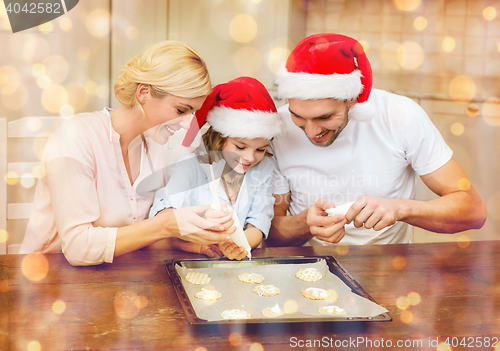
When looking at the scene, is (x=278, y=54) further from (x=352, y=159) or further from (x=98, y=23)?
(x=352, y=159)

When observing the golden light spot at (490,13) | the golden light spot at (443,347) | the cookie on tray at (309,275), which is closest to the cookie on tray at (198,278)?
the cookie on tray at (309,275)

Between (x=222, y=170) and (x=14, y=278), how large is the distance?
82cm

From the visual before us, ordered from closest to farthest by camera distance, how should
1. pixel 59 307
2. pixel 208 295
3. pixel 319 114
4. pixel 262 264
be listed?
pixel 59 307 < pixel 208 295 < pixel 262 264 < pixel 319 114

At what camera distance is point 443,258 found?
61.4 inches

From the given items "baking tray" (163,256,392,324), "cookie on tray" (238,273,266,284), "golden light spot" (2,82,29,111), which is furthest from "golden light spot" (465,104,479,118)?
"golden light spot" (2,82,29,111)

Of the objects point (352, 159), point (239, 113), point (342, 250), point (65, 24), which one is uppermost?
point (65, 24)

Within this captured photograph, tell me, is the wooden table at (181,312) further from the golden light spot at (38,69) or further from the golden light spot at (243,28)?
the golden light spot at (243,28)

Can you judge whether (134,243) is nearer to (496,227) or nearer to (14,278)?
(14,278)

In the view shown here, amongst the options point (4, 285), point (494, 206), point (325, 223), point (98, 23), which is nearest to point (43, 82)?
point (98, 23)

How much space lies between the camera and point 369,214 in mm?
1509

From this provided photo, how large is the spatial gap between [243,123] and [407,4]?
2.12 meters

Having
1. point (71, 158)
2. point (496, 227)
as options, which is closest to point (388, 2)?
point (496, 227)

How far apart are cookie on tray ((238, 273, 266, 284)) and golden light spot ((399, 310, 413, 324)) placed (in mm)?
403

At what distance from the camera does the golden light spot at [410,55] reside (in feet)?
10.3
